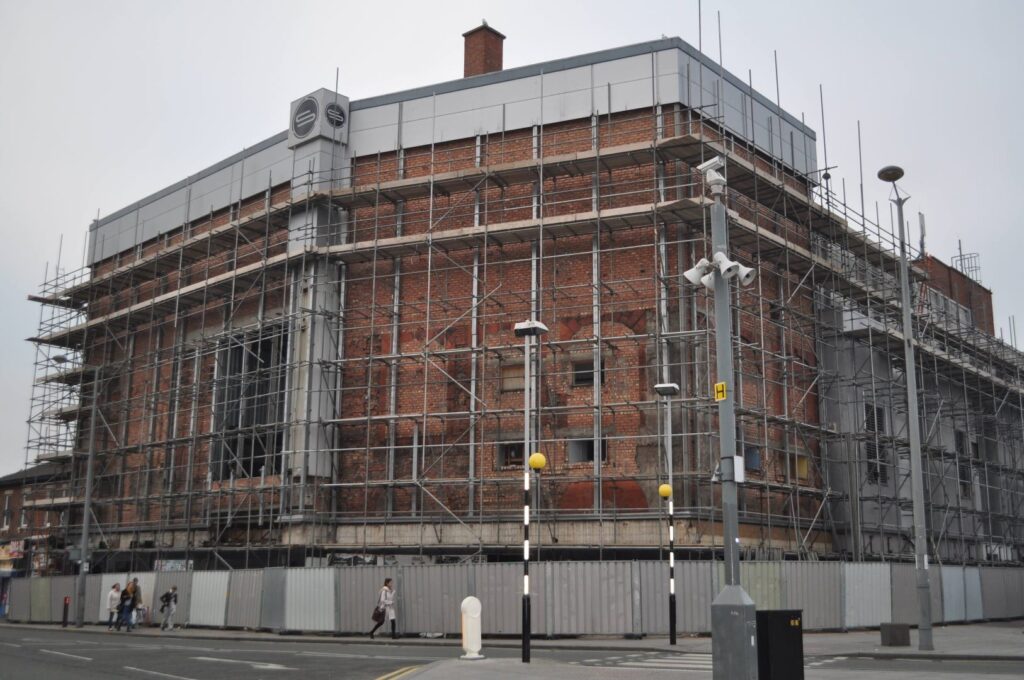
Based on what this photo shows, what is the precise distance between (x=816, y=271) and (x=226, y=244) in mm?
21342

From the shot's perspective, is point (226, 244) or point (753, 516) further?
point (226, 244)

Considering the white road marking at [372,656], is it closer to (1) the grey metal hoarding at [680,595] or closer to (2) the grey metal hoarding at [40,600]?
(1) the grey metal hoarding at [680,595]

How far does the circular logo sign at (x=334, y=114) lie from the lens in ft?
118

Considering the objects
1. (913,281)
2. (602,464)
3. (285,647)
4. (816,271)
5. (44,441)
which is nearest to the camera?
(285,647)

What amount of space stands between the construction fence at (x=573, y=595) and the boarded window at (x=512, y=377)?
6.72 m

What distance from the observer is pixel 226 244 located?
39.9 m

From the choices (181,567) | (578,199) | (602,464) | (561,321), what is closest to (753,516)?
(602,464)

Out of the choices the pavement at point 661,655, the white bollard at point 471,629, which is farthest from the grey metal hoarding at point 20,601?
the white bollard at point 471,629

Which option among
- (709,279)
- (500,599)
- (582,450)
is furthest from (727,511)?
(582,450)

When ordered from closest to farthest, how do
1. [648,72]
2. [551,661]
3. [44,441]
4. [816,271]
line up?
[551,661], [648,72], [816,271], [44,441]

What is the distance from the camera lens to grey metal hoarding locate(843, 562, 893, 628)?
27.9m

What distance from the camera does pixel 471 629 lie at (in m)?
20.0

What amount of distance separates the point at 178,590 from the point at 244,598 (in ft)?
13.5

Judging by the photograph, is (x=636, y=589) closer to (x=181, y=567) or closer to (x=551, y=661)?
(x=551, y=661)
